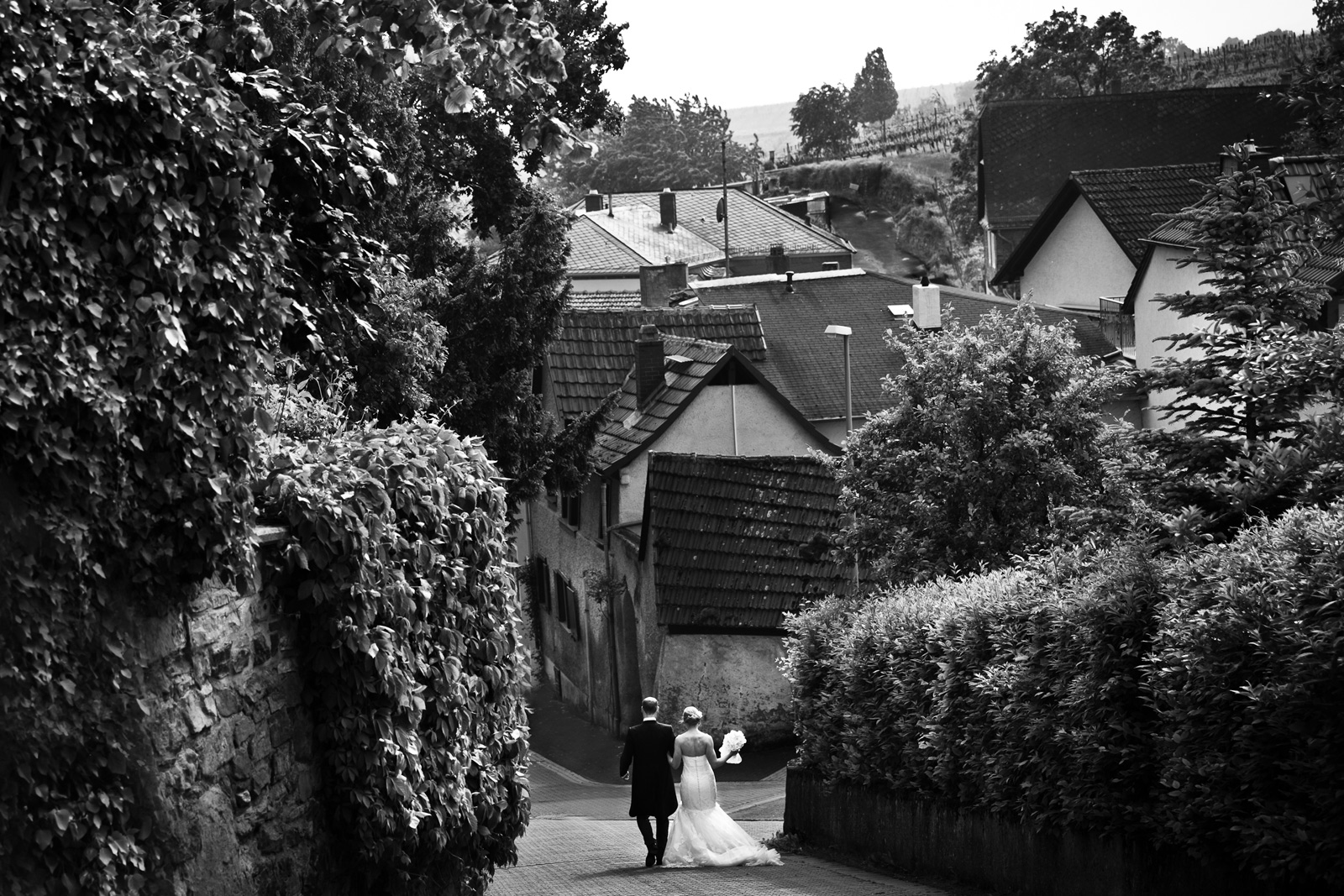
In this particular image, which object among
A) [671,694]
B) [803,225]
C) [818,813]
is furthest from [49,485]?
[803,225]

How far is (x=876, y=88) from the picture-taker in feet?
542

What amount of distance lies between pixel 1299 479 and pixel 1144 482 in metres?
2.73

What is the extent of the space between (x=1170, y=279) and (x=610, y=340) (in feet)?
40.7

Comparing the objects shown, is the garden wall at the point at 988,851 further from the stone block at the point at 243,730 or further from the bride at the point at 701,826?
the stone block at the point at 243,730

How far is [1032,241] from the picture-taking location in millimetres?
51781

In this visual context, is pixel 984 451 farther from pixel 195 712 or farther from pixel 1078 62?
pixel 1078 62

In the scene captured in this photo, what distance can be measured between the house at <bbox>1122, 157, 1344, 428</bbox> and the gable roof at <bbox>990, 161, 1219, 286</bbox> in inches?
207

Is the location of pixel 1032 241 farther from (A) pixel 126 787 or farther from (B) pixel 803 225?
(A) pixel 126 787

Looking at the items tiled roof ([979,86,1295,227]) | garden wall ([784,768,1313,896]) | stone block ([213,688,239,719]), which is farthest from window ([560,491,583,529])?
tiled roof ([979,86,1295,227])

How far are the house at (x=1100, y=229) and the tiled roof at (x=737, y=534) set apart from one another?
61.4 feet

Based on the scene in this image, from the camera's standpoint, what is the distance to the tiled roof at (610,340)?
1412 inches

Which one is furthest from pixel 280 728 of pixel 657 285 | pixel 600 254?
pixel 600 254

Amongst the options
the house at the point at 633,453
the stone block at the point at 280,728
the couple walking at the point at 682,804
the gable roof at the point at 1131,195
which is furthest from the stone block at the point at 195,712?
the gable roof at the point at 1131,195

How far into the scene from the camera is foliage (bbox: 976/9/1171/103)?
95.4 metres
